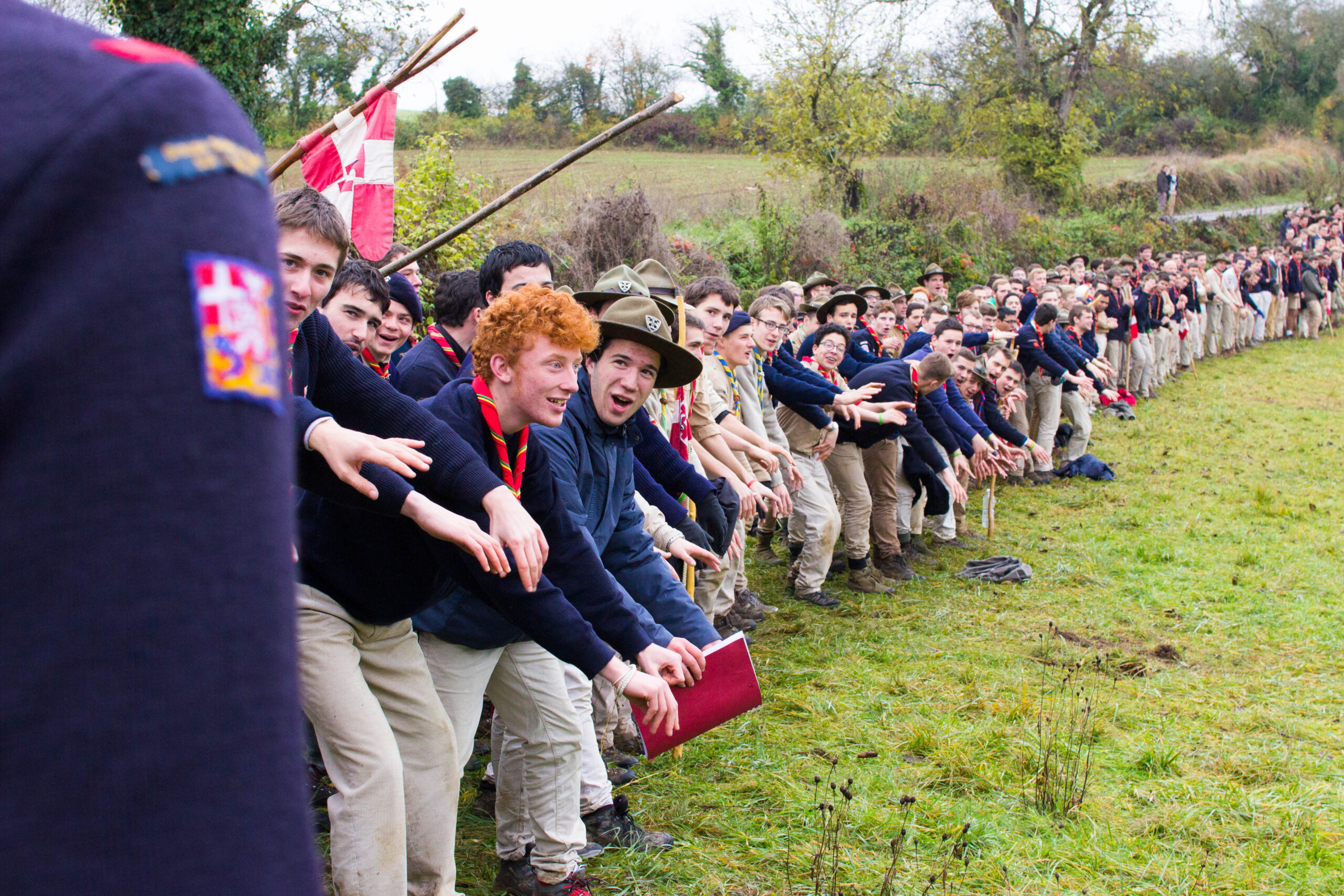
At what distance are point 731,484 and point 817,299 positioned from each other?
4.61 m

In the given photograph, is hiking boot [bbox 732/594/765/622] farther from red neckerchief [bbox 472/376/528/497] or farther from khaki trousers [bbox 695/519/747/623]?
red neckerchief [bbox 472/376/528/497]

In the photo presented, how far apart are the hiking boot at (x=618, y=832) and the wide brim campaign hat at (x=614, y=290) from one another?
94.9 inches

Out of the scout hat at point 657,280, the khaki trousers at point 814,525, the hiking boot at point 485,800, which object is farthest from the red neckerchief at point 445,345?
the khaki trousers at point 814,525

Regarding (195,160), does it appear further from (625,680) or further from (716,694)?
(716,694)

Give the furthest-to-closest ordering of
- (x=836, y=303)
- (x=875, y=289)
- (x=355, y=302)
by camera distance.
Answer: (x=875, y=289) < (x=836, y=303) < (x=355, y=302)

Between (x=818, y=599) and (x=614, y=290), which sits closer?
(x=614, y=290)

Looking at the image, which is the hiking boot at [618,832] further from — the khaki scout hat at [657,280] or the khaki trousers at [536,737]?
the khaki scout hat at [657,280]

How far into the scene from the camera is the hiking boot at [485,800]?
183 inches

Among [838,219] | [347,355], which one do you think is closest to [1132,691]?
[347,355]

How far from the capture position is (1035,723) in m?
5.57

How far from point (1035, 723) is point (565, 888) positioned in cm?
295

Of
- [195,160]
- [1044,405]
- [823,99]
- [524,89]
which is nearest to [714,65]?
[524,89]

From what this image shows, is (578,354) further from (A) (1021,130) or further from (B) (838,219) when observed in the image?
(A) (1021,130)

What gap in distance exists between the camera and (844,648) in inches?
275
